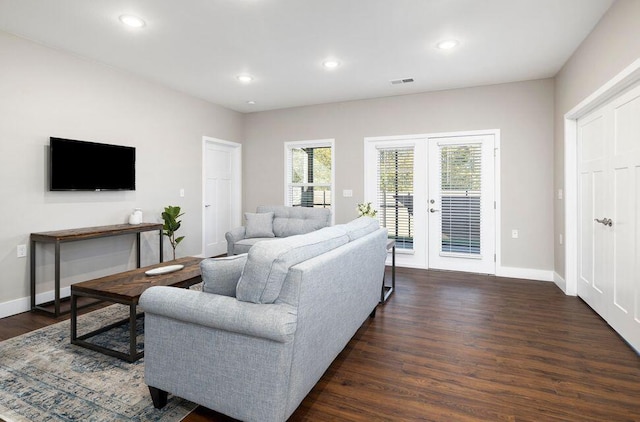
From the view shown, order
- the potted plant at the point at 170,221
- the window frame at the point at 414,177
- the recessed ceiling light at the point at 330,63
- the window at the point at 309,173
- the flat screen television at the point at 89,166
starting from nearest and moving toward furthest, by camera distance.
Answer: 1. the flat screen television at the point at 89,166
2. the recessed ceiling light at the point at 330,63
3. the potted plant at the point at 170,221
4. the window frame at the point at 414,177
5. the window at the point at 309,173

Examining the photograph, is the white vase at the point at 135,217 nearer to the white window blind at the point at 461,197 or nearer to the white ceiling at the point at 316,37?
the white ceiling at the point at 316,37

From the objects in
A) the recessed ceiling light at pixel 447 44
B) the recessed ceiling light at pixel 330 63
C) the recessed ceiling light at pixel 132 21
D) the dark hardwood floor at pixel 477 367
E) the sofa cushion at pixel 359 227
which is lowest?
the dark hardwood floor at pixel 477 367

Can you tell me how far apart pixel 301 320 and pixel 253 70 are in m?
3.45

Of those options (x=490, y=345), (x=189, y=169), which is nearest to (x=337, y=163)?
(x=189, y=169)

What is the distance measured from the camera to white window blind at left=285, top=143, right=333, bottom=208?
5.72 metres

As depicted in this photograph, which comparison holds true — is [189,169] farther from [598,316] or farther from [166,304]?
[598,316]

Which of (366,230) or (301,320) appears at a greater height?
(366,230)

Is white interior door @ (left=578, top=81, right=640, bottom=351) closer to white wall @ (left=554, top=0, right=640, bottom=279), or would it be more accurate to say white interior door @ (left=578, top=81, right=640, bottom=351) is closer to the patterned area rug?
white wall @ (left=554, top=0, right=640, bottom=279)

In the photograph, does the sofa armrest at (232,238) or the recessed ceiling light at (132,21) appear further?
the sofa armrest at (232,238)

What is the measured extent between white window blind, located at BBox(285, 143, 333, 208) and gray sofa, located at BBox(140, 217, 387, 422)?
393 centimetres

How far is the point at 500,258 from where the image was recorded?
15.1ft

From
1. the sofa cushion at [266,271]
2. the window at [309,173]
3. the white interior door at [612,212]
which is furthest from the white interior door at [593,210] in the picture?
the window at [309,173]

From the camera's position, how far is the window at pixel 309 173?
5695 mm

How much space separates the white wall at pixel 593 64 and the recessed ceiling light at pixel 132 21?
3754 mm
